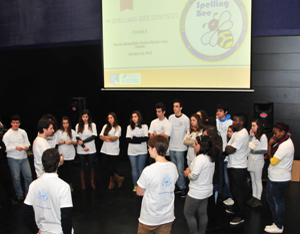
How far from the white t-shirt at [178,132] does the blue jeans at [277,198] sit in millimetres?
1602

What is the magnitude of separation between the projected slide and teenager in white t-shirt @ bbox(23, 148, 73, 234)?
432 cm

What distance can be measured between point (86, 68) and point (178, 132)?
3465 millimetres

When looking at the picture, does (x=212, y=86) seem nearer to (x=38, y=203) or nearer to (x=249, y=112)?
(x=249, y=112)

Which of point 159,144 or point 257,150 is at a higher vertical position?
point 159,144

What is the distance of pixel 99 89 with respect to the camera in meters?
7.25

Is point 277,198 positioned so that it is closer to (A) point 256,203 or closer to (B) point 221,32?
(A) point 256,203

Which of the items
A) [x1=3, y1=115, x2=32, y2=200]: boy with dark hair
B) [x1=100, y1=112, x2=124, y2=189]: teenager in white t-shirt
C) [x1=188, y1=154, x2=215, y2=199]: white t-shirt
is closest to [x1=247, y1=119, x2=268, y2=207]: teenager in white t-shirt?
[x1=188, y1=154, x2=215, y2=199]: white t-shirt

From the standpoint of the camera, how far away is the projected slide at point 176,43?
18.5 ft

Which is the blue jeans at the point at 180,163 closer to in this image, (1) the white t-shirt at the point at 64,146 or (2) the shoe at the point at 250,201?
(2) the shoe at the point at 250,201

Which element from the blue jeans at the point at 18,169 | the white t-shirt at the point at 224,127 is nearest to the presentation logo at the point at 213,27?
the white t-shirt at the point at 224,127

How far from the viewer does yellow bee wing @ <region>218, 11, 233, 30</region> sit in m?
5.61

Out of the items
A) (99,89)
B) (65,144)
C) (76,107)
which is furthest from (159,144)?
(99,89)

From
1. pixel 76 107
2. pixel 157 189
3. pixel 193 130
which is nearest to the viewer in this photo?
pixel 157 189

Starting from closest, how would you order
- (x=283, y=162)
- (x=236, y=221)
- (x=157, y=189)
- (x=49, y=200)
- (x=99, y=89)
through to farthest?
(x=49, y=200) < (x=157, y=189) < (x=283, y=162) < (x=236, y=221) < (x=99, y=89)
